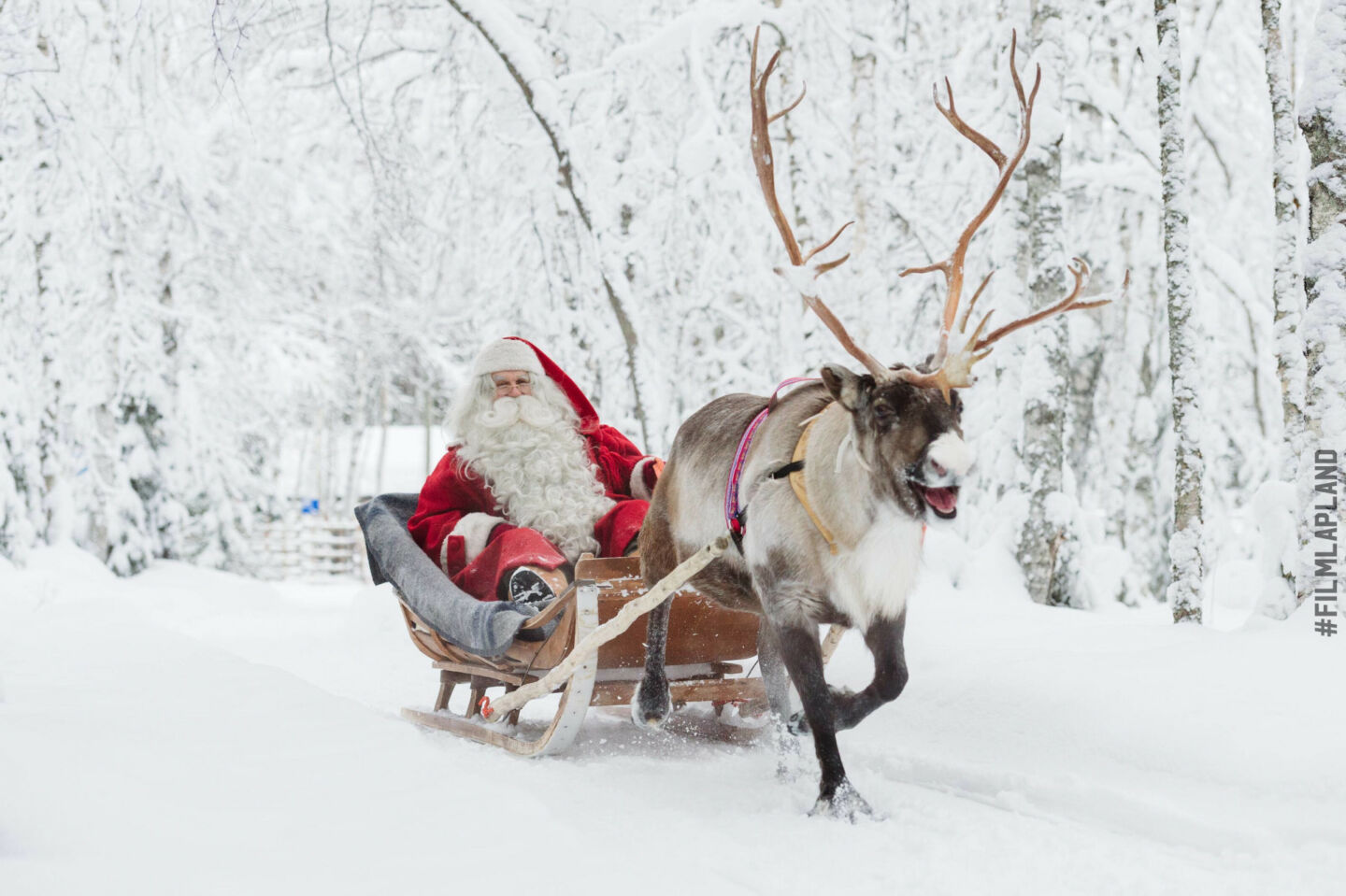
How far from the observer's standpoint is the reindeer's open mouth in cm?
287

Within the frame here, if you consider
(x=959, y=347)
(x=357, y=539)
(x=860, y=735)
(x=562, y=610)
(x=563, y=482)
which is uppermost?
(x=959, y=347)

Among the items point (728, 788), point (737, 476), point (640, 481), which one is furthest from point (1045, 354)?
point (728, 788)

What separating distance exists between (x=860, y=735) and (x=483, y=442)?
6.96 ft

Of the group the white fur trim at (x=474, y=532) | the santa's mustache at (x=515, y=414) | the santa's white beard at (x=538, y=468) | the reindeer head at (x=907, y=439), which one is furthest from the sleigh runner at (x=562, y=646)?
the reindeer head at (x=907, y=439)

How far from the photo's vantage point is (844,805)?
10.3 ft

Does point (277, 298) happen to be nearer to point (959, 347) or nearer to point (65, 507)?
point (65, 507)

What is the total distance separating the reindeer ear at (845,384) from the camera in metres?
3.04

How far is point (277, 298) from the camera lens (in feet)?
54.7

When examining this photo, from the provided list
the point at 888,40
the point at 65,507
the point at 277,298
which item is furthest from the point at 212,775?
the point at 277,298

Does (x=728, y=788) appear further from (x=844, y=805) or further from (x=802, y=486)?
(x=802, y=486)

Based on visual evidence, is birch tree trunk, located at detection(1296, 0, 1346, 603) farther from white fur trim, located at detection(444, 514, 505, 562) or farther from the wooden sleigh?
white fur trim, located at detection(444, 514, 505, 562)

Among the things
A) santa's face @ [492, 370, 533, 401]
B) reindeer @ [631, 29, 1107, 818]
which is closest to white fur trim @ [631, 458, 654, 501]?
santa's face @ [492, 370, 533, 401]

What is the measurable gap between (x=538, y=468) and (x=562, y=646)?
4.08 ft

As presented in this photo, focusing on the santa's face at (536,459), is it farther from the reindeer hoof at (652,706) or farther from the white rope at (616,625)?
the white rope at (616,625)
